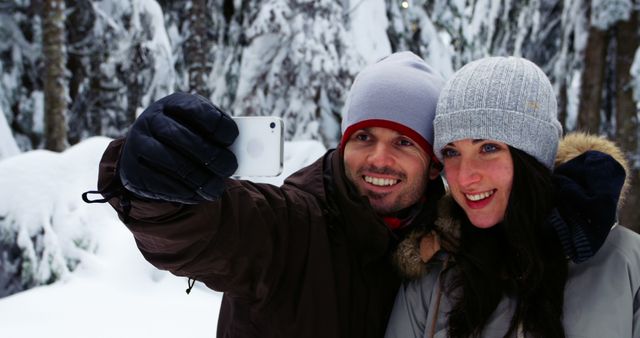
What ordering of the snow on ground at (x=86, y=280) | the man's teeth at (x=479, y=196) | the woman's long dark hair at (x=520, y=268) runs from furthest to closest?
the snow on ground at (x=86, y=280), the man's teeth at (x=479, y=196), the woman's long dark hair at (x=520, y=268)

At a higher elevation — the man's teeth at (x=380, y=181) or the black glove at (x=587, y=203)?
the black glove at (x=587, y=203)

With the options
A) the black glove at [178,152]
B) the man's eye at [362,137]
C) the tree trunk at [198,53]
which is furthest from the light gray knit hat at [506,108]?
the tree trunk at [198,53]

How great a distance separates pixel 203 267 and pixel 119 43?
8860 millimetres

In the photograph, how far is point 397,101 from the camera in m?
2.07

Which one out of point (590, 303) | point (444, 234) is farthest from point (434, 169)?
point (590, 303)

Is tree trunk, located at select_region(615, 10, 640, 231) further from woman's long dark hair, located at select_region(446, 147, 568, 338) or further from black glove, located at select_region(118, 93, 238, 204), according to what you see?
black glove, located at select_region(118, 93, 238, 204)

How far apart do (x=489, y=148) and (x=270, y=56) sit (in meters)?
6.51

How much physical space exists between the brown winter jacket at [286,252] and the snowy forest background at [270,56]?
3.68 m

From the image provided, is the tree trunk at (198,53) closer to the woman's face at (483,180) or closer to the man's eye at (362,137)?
the man's eye at (362,137)

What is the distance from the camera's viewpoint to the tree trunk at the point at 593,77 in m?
7.04

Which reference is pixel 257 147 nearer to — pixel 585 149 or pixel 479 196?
pixel 479 196

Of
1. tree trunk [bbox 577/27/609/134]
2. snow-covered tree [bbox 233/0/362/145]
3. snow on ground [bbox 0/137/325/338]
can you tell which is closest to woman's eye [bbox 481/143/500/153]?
snow on ground [bbox 0/137/325/338]

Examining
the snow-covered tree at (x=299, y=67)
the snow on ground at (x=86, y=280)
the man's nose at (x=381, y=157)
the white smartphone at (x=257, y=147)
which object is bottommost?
the snow on ground at (x=86, y=280)

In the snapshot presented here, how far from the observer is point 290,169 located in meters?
5.23
